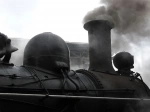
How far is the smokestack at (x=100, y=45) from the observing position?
544cm

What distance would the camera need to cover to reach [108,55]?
219 inches

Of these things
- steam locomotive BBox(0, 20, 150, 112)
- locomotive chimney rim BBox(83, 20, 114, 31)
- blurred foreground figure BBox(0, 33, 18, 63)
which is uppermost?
locomotive chimney rim BBox(83, 20, 114, 31)

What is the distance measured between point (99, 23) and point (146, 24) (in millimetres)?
2184

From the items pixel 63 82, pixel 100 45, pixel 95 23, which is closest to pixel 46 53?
pixel 63 82

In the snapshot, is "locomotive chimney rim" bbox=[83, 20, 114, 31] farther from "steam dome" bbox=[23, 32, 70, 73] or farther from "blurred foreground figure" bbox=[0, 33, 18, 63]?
"blurred foreground figure" bbox=[0, 33, 18, 63]

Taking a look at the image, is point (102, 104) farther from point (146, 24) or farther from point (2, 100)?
point (146, 24)

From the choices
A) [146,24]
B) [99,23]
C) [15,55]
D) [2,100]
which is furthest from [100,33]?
[15,55]

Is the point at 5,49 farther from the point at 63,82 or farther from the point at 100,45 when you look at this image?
the point at 100,45

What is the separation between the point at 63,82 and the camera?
4.05 metres

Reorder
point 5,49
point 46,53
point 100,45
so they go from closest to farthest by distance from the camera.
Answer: point 5,49, point 46,53, point 100,45

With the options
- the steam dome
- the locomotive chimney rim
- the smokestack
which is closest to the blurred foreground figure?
the steam dome

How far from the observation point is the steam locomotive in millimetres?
3523

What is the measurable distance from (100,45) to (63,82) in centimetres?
180

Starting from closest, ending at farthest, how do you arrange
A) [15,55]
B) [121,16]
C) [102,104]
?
1. [102,104]
2. [121,16]
3. [15,55]
